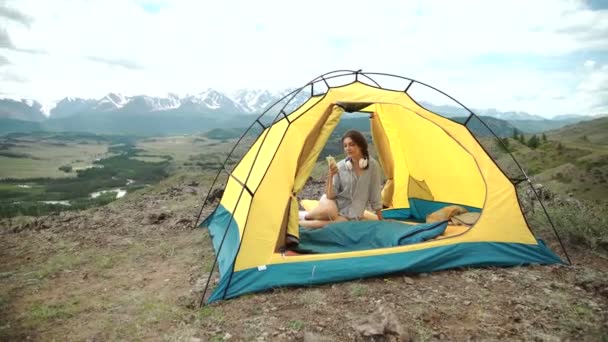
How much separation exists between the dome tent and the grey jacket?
2.74 ft

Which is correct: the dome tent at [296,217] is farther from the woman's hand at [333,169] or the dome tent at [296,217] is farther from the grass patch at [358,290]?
the woman's hand at [333,169]

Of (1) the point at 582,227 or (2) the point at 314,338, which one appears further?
(1) the point at 582,227

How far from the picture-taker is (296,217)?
20.5ft

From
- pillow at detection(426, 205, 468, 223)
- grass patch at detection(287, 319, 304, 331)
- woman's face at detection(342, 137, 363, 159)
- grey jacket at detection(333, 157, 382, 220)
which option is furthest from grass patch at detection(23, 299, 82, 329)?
pillow at detection(426, 205, 468, 223)

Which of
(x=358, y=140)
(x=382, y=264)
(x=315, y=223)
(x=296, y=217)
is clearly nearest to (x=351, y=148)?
(x=358, y=140)

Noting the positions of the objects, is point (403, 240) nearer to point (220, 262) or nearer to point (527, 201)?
point (220, 262)

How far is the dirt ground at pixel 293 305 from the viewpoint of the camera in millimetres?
4375

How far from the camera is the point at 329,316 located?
4.71 meters

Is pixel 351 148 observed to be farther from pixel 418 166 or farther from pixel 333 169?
pixel 418 166

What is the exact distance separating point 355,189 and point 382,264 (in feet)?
5.99

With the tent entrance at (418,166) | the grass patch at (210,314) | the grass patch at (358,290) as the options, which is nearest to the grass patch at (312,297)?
the grass patch at (358,290)

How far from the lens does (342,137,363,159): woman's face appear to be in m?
7.12

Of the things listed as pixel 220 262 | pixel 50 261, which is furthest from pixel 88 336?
pixel 50 261

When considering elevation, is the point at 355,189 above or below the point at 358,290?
above
